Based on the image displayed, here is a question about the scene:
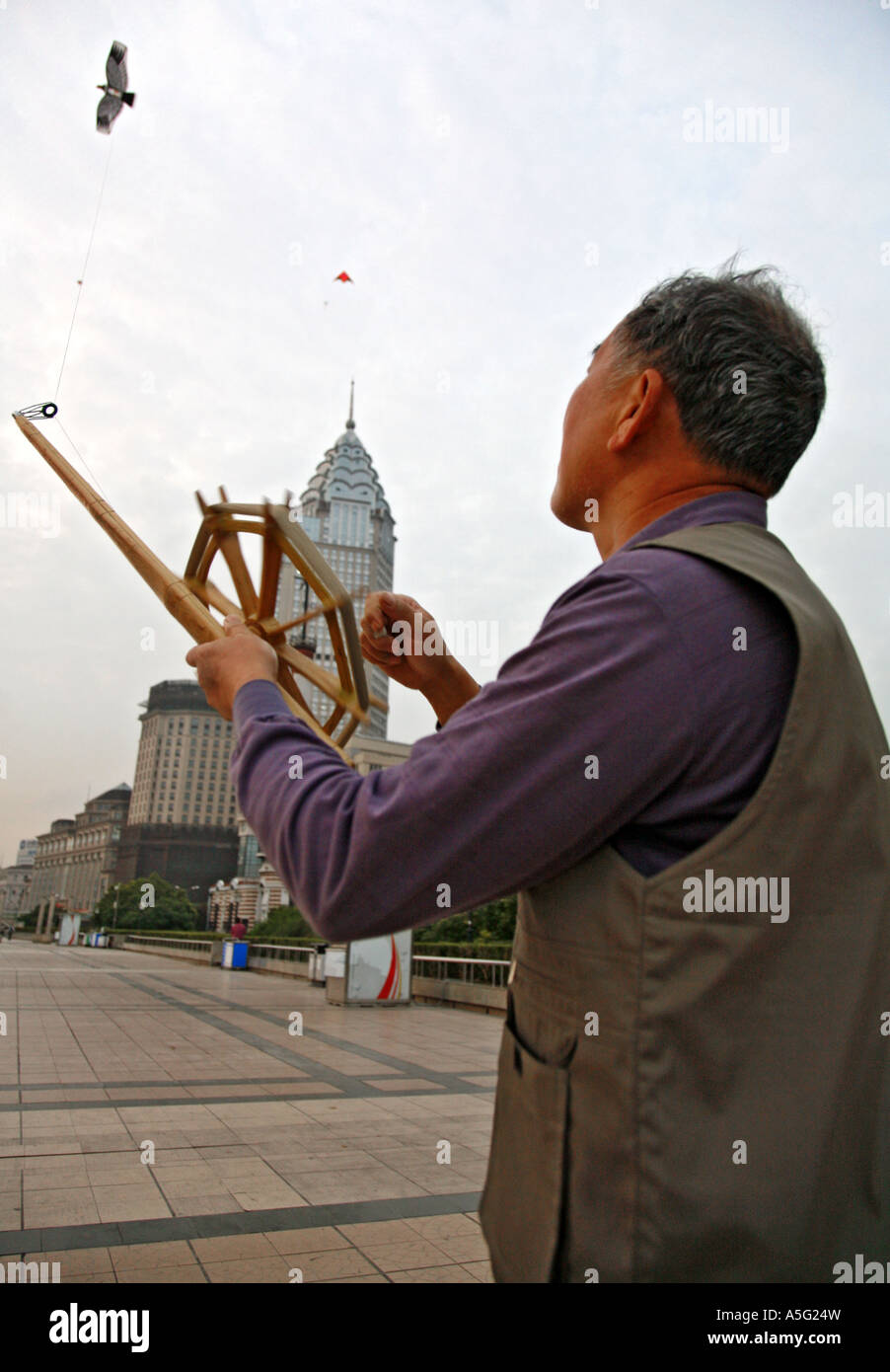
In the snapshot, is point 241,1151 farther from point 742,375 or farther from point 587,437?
point 742,375

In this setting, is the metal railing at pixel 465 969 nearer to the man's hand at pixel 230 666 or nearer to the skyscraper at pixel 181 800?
the man's hand at pixel 230 666

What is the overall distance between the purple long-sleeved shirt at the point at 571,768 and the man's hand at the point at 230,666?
0.28 meters

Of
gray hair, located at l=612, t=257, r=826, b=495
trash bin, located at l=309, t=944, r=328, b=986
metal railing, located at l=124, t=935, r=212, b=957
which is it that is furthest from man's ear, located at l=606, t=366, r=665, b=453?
metal railing, located at l=124, t=935, r=212, b=957

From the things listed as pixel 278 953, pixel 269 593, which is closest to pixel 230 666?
pixel 269 593

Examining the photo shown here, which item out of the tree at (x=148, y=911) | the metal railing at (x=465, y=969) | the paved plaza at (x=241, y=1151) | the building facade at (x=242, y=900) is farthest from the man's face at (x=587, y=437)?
the tree at (x=148, y=911)

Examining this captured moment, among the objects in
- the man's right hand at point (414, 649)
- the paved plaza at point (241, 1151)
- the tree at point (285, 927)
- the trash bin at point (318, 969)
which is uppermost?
the man's right hand at point (414, 649)

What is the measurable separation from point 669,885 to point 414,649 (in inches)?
40.1

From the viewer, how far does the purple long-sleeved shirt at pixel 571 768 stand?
1.06 m
